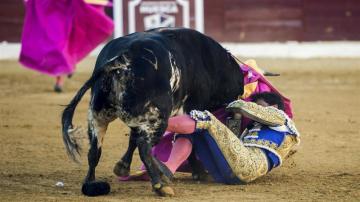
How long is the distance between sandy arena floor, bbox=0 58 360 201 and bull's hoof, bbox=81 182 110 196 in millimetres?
46

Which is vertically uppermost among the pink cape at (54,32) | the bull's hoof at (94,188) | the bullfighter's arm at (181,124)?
the bullfighter's arm at (181,124)

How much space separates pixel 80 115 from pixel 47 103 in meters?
1.01

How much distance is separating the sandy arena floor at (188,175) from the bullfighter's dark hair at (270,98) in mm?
421

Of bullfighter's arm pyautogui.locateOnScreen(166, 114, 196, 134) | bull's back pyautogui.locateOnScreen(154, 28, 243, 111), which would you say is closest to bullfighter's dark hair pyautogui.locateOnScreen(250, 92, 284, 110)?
bull's back pyautogui.locateOnScreen(154, 28, 243, 111)

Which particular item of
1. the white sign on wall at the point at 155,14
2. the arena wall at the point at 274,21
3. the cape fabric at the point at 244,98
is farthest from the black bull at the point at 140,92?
the arena wall at the point at 274,21

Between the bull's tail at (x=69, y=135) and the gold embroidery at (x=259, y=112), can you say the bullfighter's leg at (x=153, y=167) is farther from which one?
the gold embroidery at (x=259, y=112)

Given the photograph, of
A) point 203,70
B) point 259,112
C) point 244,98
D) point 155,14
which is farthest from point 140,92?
point 155,14

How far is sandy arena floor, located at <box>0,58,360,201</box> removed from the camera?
15.0 feet

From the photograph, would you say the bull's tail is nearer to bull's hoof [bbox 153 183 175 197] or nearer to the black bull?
the black bull

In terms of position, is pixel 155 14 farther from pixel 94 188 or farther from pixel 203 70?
pixel 94 188

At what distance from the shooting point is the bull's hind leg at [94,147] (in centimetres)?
441

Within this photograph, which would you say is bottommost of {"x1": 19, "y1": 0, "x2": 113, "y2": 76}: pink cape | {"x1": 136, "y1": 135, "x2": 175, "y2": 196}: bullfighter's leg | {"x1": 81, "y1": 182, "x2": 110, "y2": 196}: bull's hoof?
{"x1": 19, "y1": 0, "x2": 113, "y2": 76}: pink cape

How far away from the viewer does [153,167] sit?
4344 millimetres

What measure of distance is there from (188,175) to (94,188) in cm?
95
